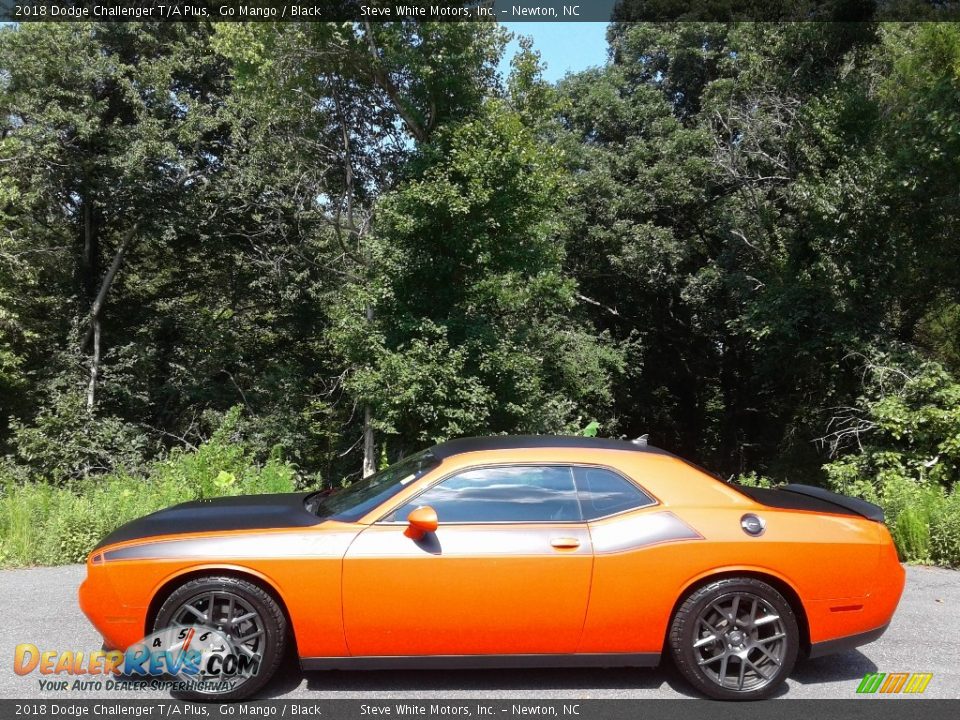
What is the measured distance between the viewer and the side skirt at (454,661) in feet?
12.9

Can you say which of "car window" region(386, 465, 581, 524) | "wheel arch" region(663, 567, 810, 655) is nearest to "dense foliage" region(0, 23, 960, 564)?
"wheel arch" region(663, 567, 810, 655)

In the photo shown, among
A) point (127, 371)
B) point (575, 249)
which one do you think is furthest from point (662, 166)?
point (127, 371)

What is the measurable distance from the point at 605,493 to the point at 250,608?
206cm

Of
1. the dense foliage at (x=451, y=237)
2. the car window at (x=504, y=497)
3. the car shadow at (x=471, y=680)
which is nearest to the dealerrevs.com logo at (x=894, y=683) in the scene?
the car shadow at (x=471, y=680)

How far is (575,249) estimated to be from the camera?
21297 mm

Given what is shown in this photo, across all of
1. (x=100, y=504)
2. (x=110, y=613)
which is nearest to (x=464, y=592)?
(x=110, y=613)

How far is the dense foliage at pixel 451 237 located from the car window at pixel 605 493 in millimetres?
7953

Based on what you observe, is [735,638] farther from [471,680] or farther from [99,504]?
[99,504]

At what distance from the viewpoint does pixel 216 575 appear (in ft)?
13.2

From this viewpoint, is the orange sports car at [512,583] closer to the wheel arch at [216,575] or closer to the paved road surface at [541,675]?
the wheel arch at [216,575]

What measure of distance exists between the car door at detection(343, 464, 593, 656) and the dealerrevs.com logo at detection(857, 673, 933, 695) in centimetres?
177

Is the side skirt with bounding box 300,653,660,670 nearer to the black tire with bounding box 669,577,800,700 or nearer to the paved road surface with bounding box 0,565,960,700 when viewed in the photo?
the paved road surface with bounding box 0,565,960,700

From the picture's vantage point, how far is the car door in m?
3.92

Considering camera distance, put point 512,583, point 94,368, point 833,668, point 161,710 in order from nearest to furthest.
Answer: point 161,710, point 512,583, point 833,668, point 94,368
